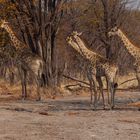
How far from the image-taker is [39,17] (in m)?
24.3

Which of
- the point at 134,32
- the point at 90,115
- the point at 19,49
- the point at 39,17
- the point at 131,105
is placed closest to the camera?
the point at 90,115

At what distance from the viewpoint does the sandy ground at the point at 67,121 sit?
1203cm

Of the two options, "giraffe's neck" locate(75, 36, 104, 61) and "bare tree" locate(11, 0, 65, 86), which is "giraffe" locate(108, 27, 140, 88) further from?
"bare tree" locate(11, 0, 65, 86)

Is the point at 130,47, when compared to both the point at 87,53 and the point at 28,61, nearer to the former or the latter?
the point at 87,53

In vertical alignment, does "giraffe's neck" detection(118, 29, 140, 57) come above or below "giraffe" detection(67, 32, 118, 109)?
above

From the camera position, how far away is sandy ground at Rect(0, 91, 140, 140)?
12031mm

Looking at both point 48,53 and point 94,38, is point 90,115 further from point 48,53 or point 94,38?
point 94,38

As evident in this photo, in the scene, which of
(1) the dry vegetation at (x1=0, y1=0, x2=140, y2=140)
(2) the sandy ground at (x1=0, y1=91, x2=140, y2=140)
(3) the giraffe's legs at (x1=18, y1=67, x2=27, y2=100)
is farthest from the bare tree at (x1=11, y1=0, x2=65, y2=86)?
(2) the sandy ground at (x1=0, y1=91, x2=140, y2=140)

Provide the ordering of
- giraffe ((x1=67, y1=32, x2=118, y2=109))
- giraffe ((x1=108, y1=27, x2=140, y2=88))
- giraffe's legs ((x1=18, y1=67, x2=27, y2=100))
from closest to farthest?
giraffe ((x1=108, y1=27, x2=140, y2=88)), giraffe ((x1=67, y1=32, x2=118, y2=109)), giraffe's legs ((x1=18, y1=67, x2=27, y2=100))

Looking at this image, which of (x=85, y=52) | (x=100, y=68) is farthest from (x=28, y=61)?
(x=100, y=68)

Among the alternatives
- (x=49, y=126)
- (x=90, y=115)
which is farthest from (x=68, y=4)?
(x=49, y=126)

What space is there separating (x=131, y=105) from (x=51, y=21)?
725 centimetres

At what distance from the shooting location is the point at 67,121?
14.4 metres

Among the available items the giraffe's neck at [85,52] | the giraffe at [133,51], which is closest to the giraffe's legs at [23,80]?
the giraffe's neck at [85,52]
